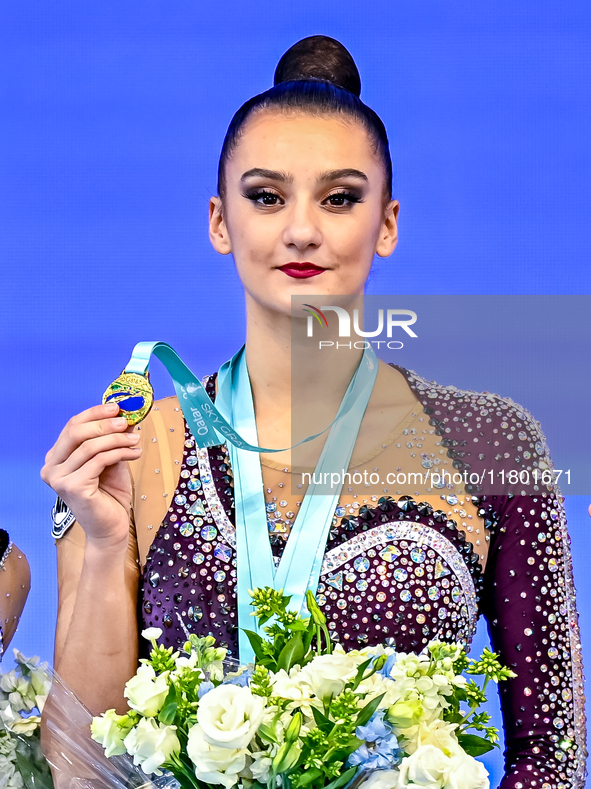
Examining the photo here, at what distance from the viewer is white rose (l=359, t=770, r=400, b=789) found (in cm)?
107

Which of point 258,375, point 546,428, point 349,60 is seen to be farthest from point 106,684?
point 349,60

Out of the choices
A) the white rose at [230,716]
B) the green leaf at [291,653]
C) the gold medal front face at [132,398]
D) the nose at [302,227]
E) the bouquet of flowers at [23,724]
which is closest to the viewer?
the white rose at [230,716]

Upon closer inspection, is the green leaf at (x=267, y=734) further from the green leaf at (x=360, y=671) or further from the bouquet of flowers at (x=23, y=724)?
the bouquet of flowers at (x=23, y=724)

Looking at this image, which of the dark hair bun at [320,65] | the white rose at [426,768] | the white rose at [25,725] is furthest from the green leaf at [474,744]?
the dark hair bun at [320,65]

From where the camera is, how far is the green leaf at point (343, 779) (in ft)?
3.48

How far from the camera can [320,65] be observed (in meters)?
1.81

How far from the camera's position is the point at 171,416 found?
6.09 ft

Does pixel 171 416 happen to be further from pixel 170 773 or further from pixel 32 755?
pixel 170 773

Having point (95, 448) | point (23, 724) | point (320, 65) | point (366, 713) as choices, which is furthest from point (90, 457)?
point (320, 65)

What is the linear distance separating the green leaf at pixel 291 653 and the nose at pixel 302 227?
674 millimetres

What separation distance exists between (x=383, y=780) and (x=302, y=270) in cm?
83

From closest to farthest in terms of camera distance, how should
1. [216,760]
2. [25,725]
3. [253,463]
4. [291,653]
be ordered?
[216,760] < [291,653] < [25,725] < [253,463]

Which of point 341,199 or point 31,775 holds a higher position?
point 341,199

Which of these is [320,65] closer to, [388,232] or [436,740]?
[388,232]
